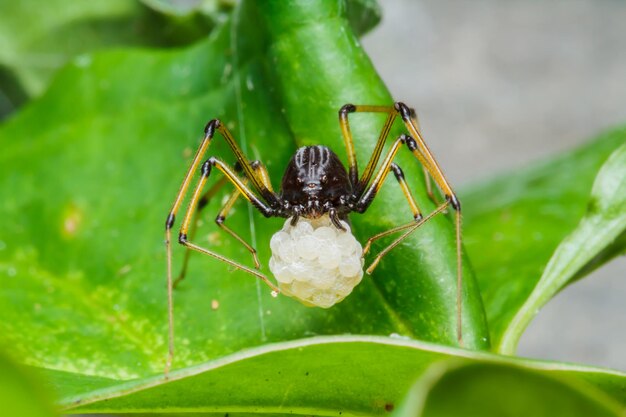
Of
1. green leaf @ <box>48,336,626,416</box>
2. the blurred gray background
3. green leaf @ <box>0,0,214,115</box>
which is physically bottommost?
green leaf @ <box>48,336,626,416</box>

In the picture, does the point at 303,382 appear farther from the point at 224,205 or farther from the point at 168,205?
the point at 168,205

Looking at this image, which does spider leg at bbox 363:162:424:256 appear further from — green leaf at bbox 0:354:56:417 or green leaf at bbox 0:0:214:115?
green leaf at bbox 0:0:214:115

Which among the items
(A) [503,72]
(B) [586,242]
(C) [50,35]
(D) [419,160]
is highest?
(A) [503,72]

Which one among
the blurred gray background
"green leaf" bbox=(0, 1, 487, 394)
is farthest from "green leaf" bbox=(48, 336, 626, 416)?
the blurred gray background

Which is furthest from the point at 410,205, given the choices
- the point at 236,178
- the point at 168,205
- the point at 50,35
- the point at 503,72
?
the point at 503,72

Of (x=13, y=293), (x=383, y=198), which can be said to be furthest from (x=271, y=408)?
(x=13, y=293)

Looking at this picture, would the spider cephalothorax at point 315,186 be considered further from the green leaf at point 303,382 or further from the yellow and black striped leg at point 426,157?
the green leaf at point 303,382
